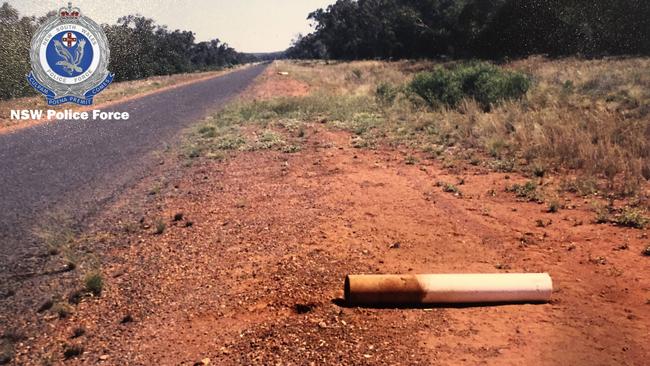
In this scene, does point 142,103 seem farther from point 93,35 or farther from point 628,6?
point 628,6

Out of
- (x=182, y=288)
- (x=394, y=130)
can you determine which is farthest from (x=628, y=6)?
(x=182, y=288)

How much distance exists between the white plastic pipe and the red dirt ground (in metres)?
0.10

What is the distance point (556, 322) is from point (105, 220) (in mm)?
5698

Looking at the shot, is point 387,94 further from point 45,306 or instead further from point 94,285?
point 45,306

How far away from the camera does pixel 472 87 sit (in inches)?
671

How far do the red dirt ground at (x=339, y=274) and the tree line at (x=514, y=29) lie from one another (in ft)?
99.8

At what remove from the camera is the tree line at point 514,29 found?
3300 cm

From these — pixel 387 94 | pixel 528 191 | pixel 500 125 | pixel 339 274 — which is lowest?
pixel 339 274

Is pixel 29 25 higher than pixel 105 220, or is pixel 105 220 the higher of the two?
pixel 29 25

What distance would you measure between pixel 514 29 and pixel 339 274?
38193 millimetres

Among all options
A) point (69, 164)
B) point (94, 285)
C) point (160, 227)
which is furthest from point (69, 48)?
point (94, 285)

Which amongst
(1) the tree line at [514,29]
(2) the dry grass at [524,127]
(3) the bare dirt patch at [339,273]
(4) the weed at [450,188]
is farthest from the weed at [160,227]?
(1) the tree line at [514,29]

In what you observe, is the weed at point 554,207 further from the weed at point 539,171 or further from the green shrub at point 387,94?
the green shrub at point 387,94

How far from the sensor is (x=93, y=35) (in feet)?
39.8
